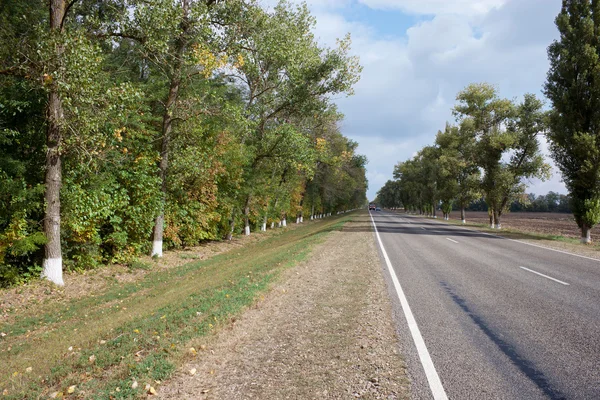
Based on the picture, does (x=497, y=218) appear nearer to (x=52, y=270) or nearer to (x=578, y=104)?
(x=578, y=104)

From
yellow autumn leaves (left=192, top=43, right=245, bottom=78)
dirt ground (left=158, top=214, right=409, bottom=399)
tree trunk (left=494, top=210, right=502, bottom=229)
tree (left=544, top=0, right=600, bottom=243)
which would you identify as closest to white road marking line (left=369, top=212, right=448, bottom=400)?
dirt ground (left=158, top=214, right=409, bottom=399)

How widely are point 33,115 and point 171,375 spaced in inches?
422

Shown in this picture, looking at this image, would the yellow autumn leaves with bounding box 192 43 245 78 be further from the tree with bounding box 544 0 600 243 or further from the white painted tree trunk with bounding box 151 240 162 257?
the tree with bounding box 544 0 600 243

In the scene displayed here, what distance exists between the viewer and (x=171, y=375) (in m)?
4.11

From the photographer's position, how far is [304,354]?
4.48m

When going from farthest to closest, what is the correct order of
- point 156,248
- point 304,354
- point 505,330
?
point 156,248
point 505,330
point 304,354

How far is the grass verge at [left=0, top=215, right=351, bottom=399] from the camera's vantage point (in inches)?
168

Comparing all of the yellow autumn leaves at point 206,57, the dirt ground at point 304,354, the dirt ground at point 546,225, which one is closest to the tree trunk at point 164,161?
the yellow autumn leaves at point 206,57

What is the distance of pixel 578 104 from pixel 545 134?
358 cm

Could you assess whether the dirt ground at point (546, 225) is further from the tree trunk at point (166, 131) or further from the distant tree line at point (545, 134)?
the tree trunk at point (166, 131)

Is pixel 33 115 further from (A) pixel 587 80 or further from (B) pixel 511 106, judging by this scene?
(B) pixel 511 106

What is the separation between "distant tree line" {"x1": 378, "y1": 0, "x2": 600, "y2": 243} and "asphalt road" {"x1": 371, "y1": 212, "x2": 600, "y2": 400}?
589 inches

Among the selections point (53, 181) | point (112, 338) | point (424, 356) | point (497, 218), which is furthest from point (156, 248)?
point (497, 218)

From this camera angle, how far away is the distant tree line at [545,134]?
2098 centimetres
